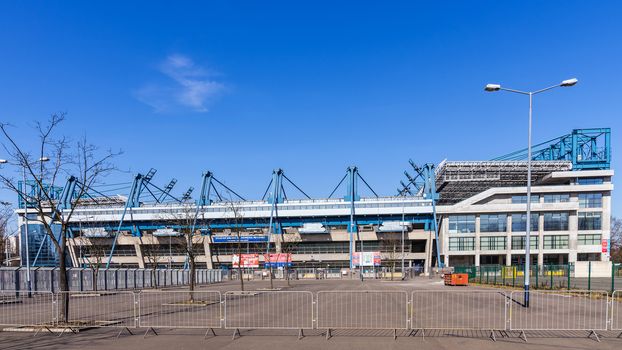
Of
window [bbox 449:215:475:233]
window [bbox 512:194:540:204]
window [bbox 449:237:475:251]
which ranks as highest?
window [bbox 512:194:540:204]

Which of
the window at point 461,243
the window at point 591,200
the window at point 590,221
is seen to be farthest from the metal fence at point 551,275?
the window at point 591,200

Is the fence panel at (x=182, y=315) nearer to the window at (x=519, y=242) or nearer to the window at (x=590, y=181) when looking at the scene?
the window at (x=519, y=242)

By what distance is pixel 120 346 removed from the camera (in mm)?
9172

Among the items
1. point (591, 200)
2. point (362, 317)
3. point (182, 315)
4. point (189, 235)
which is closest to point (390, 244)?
point (591, 200)

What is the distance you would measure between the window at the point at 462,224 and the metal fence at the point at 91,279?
50.3 meters

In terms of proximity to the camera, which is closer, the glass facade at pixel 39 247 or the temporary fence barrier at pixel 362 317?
the temporary fence barrier at pixel 362 317

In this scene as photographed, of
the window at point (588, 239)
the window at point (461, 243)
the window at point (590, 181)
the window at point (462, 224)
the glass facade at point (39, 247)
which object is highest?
the window at point (590, 181)

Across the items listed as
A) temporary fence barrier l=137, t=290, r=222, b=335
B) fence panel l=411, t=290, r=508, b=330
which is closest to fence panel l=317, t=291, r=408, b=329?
fence panel l=411, t=290, r=508, b=330

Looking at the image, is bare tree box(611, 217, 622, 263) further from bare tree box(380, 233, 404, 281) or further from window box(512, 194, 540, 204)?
bare tree box(380, 233, 404, 281)

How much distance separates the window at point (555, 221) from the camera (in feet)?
235

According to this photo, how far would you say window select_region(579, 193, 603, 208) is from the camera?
2825 inches

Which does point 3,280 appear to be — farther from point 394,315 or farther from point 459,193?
point 459,193

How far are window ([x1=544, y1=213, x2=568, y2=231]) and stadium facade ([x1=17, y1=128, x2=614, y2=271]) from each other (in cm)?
18

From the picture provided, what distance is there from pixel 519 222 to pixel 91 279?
69413 millimetres
